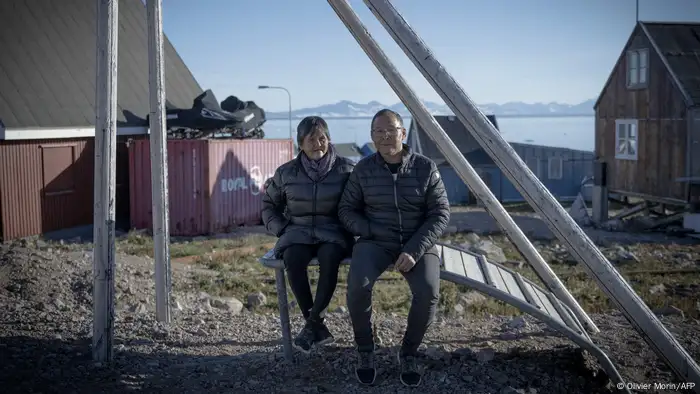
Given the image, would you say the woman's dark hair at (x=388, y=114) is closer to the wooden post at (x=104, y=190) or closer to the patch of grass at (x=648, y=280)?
the wooden post at (x=104, y=190)

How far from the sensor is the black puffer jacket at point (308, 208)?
5.33m

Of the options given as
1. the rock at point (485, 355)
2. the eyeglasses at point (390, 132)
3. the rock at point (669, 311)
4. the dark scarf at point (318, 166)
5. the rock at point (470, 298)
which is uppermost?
the eyeglasses at point (390, 132)

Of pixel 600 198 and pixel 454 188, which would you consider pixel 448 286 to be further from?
pixel 454 188

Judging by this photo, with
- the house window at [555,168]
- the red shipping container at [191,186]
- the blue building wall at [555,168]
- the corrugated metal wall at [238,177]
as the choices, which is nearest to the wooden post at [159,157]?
the red shipping container at [191,186]

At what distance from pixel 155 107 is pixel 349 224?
2.49m

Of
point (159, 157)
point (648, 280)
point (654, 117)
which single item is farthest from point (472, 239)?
point (159, 157)

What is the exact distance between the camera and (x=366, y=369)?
499cm

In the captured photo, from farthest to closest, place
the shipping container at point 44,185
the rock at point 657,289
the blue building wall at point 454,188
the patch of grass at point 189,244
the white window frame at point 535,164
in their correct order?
the white window frame at point 535,164
the blue building wall at point 454,188
the shipping container at point 44,185
the patch of grass at point 189,244
the rock at point 657,289

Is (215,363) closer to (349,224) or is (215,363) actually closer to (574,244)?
(349,224)

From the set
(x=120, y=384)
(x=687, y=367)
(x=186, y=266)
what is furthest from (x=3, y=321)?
(x=687, y=367)

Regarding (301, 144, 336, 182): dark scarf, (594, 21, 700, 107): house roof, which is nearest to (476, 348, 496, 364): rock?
(301, 144, 336, 182): dark scarf

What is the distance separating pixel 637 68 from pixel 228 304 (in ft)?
61.6

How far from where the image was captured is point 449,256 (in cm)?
597

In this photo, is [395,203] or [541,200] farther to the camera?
[395,203]
